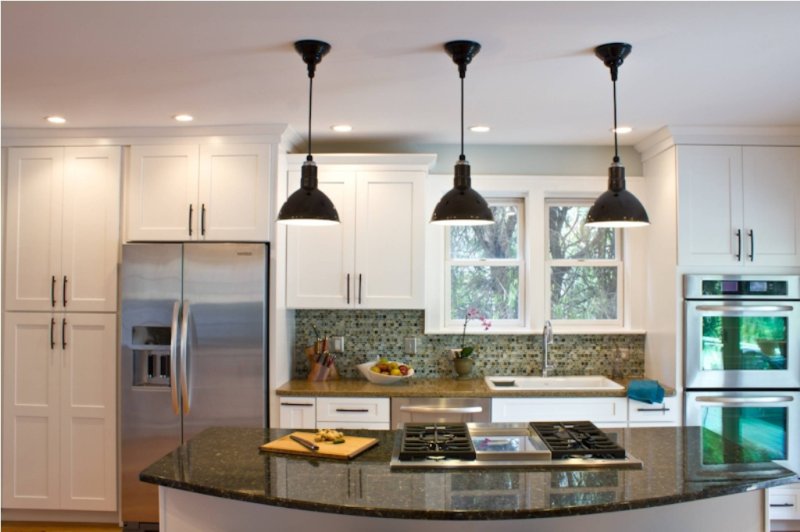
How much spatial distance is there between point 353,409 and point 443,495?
191 centimetres

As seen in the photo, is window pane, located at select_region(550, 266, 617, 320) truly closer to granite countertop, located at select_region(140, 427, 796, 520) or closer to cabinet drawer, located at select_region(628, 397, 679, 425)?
cabinet drawer, located at select_region(628, 397, 679, 425)

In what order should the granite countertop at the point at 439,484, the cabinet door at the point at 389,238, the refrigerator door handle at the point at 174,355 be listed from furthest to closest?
the cabinet door at the point at 389,238, the refrigerator door handle at the point at 174,355, the granite countertop at the point at 439,484

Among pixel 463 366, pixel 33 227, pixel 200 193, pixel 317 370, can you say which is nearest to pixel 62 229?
pixel 33 227

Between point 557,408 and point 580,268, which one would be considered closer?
point 557,408

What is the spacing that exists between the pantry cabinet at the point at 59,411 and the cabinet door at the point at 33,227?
143mm

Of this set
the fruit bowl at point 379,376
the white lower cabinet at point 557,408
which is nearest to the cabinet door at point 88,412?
the fruit bowl at point 379,376

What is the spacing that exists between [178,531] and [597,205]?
192cm

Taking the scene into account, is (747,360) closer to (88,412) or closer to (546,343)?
(546,343)

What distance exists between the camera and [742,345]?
12.2 feet

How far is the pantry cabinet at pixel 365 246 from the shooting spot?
399cm

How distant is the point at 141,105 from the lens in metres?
3.31

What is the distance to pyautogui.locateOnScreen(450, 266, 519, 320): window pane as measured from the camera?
14.6 feet

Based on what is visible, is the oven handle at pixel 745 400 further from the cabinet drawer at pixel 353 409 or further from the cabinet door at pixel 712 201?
the cabinet drawer at pixel 353 409

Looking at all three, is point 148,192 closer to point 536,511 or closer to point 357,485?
point 357,485
